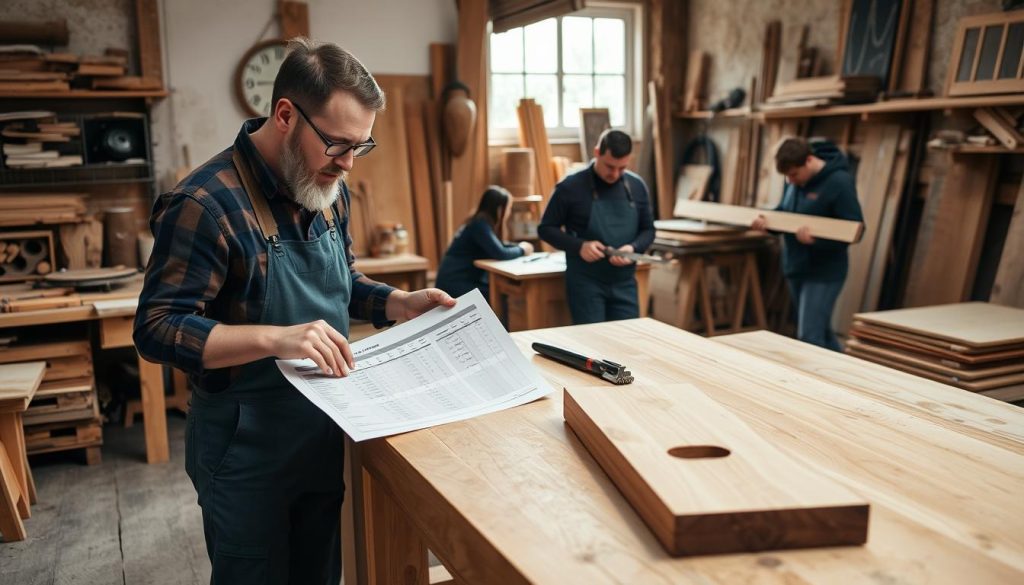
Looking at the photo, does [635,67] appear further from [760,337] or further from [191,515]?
[191,515]

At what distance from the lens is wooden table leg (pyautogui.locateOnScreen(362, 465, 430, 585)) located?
163 centimetres

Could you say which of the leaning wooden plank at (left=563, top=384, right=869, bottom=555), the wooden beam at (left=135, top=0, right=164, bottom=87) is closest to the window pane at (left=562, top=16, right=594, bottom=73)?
the wooden beam at (left=135, top=0, right=164, bottom=87)

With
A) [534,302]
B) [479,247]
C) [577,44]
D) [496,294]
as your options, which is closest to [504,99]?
[577,44]

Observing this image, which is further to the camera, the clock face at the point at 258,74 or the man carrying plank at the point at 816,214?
the clock face at the point at 258,74

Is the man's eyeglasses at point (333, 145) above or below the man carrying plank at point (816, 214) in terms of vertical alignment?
above

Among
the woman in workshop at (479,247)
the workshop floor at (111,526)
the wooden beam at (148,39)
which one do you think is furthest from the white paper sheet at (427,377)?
the wooden beam at (148,39)

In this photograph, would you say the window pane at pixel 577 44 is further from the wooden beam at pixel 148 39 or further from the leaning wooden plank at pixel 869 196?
the wooden beam at pixel 148 39

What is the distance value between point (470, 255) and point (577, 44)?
259 cm

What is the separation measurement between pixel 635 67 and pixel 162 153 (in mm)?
3867

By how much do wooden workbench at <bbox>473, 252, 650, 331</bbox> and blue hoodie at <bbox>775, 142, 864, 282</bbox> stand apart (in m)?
0.90

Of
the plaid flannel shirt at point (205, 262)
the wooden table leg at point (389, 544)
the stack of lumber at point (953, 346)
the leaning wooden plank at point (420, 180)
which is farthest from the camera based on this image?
the leaning wooden plank at point (420, 180)

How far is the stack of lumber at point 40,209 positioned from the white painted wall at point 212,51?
0.80m

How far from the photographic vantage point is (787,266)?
15.6 feet

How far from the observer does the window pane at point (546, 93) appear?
6.39 metres
